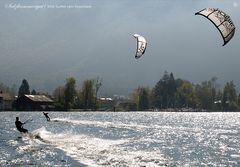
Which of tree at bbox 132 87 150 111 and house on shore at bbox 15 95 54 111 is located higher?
tree at bbox 132 87 150 111

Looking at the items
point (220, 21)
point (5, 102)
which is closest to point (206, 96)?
point (5, 102)

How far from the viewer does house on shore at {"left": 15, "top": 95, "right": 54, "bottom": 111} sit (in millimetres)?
150875

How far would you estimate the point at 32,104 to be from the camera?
151250 millimetres

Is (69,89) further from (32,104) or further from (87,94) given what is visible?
(32,104)

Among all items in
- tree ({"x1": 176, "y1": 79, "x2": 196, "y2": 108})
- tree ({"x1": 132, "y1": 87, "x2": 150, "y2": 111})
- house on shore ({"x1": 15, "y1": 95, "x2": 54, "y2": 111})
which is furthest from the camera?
tree ({"x1": 176, "y1": 79, "x2": 196, "y2": 108})

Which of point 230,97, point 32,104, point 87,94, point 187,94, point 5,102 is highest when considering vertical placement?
point 187,94

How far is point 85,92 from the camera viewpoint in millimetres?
151500

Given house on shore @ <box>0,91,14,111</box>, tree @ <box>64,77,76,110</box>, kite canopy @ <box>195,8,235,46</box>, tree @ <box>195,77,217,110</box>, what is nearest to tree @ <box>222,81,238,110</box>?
tree @ <box>195,77,217,110</box>

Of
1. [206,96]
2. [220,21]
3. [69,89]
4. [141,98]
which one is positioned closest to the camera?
[220,21]

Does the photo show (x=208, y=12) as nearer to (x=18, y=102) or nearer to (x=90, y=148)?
(x=90, y=148)

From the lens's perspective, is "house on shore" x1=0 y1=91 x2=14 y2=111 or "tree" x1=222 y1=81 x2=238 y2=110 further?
"tree" x1=222 y1=81 x2=238 y2=110

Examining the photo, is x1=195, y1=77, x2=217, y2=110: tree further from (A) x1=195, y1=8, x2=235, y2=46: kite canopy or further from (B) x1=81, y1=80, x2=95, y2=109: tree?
(A) x1=195, y1=8, x2=235, y2=46: kite canopy

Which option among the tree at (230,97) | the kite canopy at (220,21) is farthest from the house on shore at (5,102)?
the kite canopy at (220,21)

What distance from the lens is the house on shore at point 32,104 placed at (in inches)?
5940
